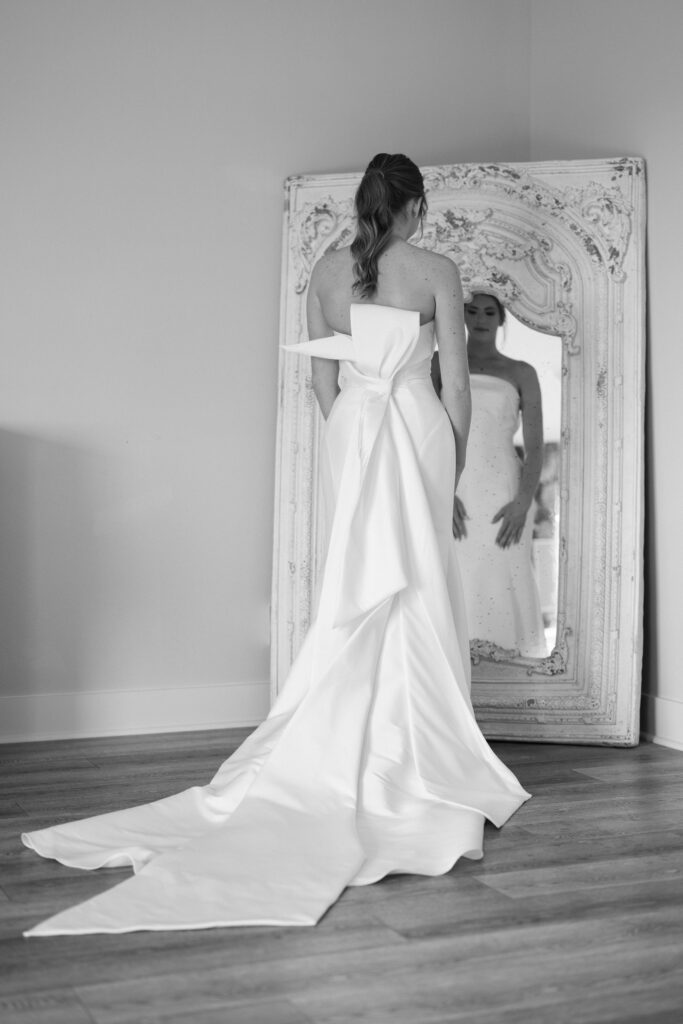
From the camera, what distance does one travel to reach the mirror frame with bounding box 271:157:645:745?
4168 mm

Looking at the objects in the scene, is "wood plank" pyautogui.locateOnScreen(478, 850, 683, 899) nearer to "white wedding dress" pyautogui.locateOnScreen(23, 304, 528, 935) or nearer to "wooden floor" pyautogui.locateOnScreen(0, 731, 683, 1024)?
"wooden floor" pyautogui.locateOnScreen(0, 731, 683, 1024)

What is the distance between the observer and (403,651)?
3178 millimetres

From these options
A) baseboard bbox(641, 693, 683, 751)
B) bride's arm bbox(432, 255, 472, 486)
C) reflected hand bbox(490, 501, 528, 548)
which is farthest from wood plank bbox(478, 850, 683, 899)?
reflected hand bbox(490, 501, 528, 548)

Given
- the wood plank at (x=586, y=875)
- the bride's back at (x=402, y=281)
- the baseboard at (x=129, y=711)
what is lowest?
the wood plank at (x=586, y=875)

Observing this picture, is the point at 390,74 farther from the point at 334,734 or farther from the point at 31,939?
the point at 31,939

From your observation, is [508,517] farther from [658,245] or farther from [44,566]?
[44,566]

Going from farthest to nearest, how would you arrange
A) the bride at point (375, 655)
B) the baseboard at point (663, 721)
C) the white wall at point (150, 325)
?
the white wall at point (150, 325), the baseboard at point (663, 721), the bride at point (375, 655)

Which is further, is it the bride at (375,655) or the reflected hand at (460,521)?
the reflected hand at (460,521)

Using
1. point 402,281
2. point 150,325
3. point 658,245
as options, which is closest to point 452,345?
point 402,281

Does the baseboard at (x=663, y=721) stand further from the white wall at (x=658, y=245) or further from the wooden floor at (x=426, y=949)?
the wooden floor at (x=426, y=949)

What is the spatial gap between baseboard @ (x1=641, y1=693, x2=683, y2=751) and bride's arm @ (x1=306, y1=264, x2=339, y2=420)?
1.61 m

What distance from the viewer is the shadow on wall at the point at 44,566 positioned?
163 inches

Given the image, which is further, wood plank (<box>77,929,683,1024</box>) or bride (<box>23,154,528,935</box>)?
bride (<box>23,154,528,935</box>)

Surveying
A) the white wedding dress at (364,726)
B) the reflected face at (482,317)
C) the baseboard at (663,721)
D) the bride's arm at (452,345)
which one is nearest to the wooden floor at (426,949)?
the white wedding dress at (364,726)
